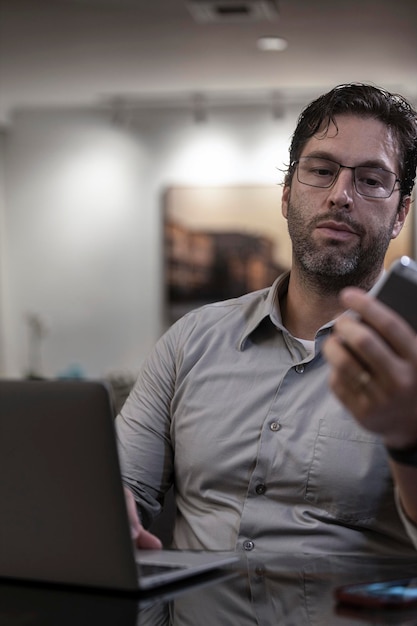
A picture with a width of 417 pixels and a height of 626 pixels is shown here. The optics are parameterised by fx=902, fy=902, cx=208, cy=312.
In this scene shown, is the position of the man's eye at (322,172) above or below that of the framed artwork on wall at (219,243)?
above

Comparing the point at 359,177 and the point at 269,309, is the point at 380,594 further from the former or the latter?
the point at 359,177

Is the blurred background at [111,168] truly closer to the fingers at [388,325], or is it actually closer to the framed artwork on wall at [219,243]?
the framed artwork on wall at [219,243]

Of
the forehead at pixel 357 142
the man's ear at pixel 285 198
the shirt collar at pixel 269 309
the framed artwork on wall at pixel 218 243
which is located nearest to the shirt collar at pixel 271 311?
the shirt collar at pixel 269 309

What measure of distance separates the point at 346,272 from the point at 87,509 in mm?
741

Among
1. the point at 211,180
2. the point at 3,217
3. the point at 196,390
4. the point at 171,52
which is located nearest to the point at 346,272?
the point at 196,390

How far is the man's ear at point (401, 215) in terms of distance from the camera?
1670mm

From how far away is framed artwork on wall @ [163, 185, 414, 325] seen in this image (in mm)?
6004

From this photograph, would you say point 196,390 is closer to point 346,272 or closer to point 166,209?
point 346,272

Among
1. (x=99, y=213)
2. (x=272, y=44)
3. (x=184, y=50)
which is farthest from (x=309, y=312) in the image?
(x=99, y=213)

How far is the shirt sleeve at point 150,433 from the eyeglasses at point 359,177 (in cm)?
38

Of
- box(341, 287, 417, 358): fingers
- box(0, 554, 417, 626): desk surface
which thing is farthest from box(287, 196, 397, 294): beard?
box(341, 287, 417, 358): fingers

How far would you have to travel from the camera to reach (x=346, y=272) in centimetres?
157

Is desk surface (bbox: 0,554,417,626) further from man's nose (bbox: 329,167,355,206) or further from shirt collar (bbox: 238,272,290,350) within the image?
man's nose (bbox: 329,167,355,206)

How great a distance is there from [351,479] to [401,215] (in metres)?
0.55
